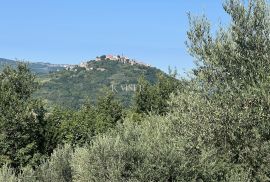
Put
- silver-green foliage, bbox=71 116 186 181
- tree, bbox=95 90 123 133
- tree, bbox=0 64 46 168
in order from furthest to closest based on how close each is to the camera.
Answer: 1. tree, bbox=95 90 123 133
2. tree, bbox=0 64 46 168
3. silver-green foliage, bbox=71 116 186 181

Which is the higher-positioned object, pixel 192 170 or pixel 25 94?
pixel 25 94

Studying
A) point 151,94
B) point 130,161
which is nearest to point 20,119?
point 151,94

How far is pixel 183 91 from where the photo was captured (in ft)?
85.4

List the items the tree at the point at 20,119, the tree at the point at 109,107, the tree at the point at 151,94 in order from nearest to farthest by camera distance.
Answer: the tree at the point at 20,119 < the tree at the point at 151,94 < the tree at the point at 109,107

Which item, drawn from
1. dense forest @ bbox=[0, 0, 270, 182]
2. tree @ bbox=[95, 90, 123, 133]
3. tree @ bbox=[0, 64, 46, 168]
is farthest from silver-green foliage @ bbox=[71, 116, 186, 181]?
Result: tree @ bbox=[95, 90, 123, 133]

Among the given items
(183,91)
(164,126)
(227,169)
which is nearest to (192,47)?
(183,91)

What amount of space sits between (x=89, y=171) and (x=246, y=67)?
10.6 meters

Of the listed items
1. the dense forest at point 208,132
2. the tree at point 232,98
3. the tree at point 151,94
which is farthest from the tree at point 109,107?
the tree at point 232,98

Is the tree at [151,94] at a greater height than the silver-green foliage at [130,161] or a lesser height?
greater

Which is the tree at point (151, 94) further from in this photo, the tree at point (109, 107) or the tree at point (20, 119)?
the tree at point (20, 119)

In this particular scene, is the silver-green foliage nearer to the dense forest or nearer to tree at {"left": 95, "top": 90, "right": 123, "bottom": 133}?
the dense forest

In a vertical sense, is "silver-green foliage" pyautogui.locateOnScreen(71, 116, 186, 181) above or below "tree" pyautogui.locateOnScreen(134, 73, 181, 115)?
below

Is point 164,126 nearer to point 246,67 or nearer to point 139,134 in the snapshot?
point 139,134

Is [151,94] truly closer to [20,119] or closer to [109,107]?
[109,107]
